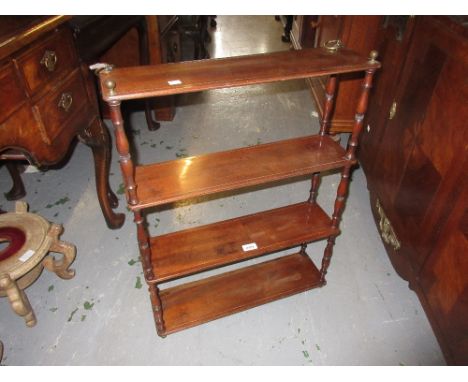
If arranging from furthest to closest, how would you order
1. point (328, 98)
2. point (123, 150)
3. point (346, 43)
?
point (346, 43) → point (328, 98) → point (123, 150)

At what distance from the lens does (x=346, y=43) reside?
9.37 ft

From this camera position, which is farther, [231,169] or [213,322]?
[213,322]

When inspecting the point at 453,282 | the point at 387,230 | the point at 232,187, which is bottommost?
the point at 387,230

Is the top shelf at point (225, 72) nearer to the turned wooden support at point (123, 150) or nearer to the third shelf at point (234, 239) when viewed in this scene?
the turned wooden support at point (123, 150)

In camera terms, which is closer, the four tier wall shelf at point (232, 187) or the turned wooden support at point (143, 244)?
the four tier wall shelf at point (232, 187)

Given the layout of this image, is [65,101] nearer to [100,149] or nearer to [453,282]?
[100,149]

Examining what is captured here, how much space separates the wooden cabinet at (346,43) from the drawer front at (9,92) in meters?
2.19

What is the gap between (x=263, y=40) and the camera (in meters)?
5.89

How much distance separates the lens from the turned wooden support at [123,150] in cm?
115

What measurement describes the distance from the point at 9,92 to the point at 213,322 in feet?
4.72

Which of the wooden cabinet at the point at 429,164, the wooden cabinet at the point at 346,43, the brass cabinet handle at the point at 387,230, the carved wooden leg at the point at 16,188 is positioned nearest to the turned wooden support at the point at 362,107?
the wooden cabinet at the point at 429,164

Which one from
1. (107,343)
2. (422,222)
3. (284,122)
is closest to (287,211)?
(422,222)

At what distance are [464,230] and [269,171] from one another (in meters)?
0.80

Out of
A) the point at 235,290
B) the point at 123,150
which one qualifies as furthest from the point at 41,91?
the point at 235,290
